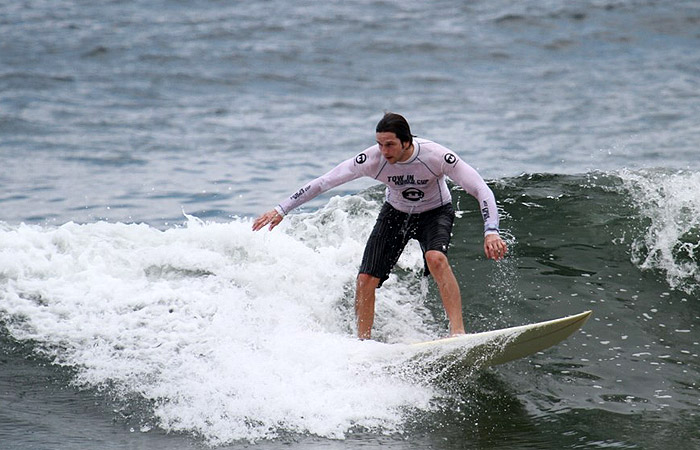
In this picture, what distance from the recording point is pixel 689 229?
9.25 m

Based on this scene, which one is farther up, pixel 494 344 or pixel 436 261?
pixel 436 261

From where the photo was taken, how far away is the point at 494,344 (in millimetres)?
6355

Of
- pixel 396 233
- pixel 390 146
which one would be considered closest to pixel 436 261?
pixel 396 233

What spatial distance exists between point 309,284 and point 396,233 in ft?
5.13

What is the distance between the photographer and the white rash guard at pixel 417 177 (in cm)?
675

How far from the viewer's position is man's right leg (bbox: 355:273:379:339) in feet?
22.9

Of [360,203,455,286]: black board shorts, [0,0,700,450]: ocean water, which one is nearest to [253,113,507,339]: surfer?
[360,203,455,286]: black board shorts

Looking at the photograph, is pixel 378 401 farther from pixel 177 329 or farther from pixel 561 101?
pixel 561 101

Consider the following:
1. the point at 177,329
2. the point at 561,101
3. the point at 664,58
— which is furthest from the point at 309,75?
the point at 177,329

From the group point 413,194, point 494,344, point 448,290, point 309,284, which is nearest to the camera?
point 494,344

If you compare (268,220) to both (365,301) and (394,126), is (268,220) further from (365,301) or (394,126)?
(394,126)

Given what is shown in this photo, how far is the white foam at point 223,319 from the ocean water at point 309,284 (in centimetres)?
2

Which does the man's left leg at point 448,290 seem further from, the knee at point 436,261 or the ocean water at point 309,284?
the ocean water at point 309,284

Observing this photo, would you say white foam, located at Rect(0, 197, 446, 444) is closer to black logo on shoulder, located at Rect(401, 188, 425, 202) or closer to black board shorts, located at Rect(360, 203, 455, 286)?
→ black board shorts, located at Rect(360, 203, 455, 286)
